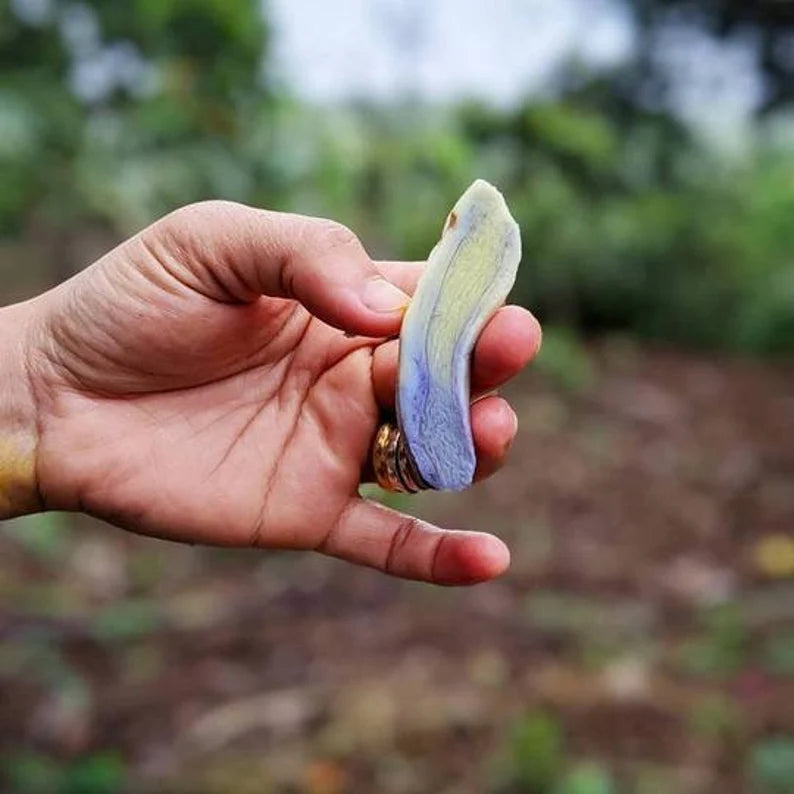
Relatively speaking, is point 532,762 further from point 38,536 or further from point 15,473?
point 38,536

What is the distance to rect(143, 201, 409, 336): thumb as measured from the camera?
3.74 feet

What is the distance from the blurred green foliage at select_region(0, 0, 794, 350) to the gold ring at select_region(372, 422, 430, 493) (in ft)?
12.1

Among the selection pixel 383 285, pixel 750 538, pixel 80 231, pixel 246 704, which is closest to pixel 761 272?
pixel 750 538

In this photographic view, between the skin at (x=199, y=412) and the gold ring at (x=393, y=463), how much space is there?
0.03 meters

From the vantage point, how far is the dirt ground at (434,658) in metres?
2.56

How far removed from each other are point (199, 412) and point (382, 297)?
29 cm

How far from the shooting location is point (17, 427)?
4.29 ft

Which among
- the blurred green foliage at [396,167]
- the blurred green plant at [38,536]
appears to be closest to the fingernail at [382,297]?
the blurred green plant at [38,536]

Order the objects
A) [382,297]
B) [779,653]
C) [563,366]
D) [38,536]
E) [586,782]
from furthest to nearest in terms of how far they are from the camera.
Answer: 1. [563,366]
2. [38,536]
3. [779,653]
4. [586,782]
5. [382,297]

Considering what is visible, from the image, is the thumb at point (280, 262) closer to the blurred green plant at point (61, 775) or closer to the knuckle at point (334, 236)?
the knuckle at point (334, 236)

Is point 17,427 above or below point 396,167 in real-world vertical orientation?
below

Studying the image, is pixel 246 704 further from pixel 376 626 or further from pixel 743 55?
pixel 743 55

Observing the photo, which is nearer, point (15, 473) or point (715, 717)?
point (15, 473)

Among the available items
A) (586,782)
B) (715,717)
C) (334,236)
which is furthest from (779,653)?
(334,236)
